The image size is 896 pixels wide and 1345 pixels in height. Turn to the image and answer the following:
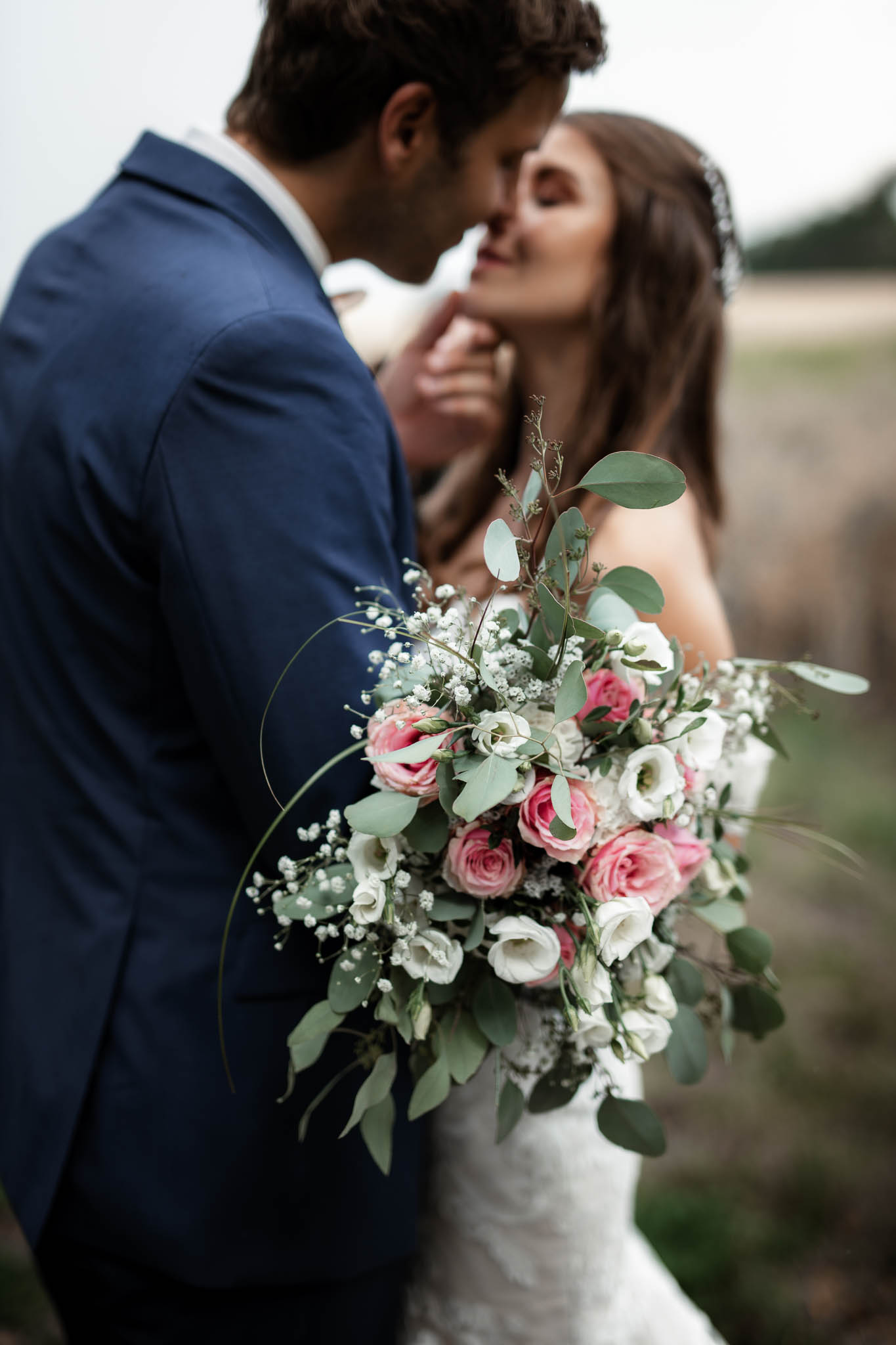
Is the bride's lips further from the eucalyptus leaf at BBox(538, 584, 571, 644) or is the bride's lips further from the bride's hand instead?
the eucalyptus leaf at BBox(538, 584, 571, 644)

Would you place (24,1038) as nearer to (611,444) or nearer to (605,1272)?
(605,1272)

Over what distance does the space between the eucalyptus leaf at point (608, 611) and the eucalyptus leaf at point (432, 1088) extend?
47cm

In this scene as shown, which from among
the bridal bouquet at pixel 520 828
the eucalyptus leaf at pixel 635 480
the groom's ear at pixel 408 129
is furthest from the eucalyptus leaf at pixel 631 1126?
the groom's ear at pixel 408 129


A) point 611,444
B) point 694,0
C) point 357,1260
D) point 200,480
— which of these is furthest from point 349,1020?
point 694,0

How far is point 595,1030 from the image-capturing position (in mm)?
1031

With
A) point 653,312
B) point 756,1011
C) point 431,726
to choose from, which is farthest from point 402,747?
point 653,312

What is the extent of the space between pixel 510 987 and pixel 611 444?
1.30 meters

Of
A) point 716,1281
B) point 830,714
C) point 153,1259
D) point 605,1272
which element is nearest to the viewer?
point 153,1259

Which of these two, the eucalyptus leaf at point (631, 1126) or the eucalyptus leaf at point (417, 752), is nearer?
the eucalyptus leaf at point (417, 752)

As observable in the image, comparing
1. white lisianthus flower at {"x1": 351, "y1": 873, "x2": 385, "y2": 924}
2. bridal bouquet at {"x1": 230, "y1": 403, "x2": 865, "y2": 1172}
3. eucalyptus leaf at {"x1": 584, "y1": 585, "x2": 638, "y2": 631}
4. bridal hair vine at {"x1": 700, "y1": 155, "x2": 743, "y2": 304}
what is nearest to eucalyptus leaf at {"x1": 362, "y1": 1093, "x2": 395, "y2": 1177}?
bridal bouquet at {"x1": 230, "y1": 403, "x2": 865, "y2": 1172}

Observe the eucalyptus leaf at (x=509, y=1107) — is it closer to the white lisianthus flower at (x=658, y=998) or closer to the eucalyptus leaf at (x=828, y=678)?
the white lisianthus flower at (x=658, y=998)

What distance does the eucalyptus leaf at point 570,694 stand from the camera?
901 mm

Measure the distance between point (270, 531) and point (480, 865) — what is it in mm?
392

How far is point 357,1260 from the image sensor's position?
1.24 meters
